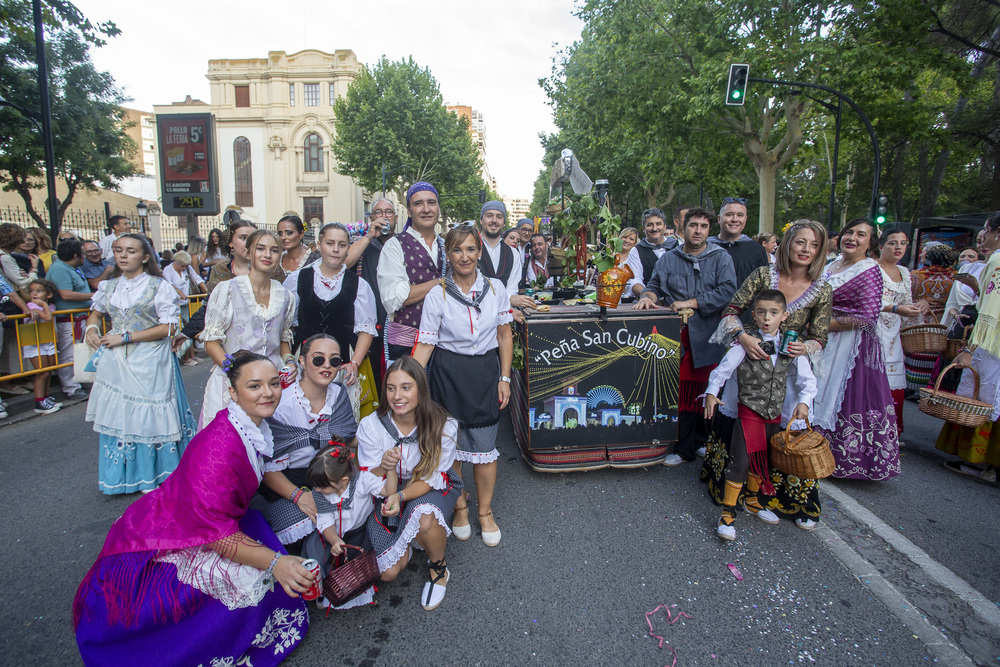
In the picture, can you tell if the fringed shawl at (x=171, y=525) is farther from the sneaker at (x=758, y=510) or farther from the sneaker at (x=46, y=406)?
the sneaker at (x=46, y=406)

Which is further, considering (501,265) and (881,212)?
(881,212)

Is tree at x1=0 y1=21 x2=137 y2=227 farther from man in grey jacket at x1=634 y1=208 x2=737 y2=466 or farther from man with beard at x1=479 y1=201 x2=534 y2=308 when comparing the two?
man in grey jacket at x1=634 y1=208 x2=737 y2=466

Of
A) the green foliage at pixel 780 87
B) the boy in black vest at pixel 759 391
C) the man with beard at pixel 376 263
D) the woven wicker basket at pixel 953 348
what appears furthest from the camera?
the green foliage at pixel 780 87

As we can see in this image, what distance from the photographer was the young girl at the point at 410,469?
2645 millimetres

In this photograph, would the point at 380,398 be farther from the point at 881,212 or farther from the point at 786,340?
the point at 881,212

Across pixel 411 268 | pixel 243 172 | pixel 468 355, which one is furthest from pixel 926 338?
pixel 243 172

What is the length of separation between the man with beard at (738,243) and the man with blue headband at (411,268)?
254cm

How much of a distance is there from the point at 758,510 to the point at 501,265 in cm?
272

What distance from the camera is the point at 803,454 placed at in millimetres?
3078

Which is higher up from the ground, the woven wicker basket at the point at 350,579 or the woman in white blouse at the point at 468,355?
the woman in white blouse at the point at 468,355

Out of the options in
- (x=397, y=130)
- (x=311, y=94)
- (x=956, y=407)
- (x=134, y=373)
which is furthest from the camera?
(x=311, y=94)

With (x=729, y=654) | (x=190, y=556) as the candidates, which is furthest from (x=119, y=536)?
(x=729, y=654)

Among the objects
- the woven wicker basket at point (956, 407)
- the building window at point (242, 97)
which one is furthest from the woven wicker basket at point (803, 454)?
the building window at point (242, 97)

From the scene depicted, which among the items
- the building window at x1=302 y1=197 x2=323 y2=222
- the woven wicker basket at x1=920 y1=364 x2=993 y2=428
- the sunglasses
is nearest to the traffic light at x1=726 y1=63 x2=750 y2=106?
the woven wicker basket at x1=920 y1=364 x2=993 y2=428
